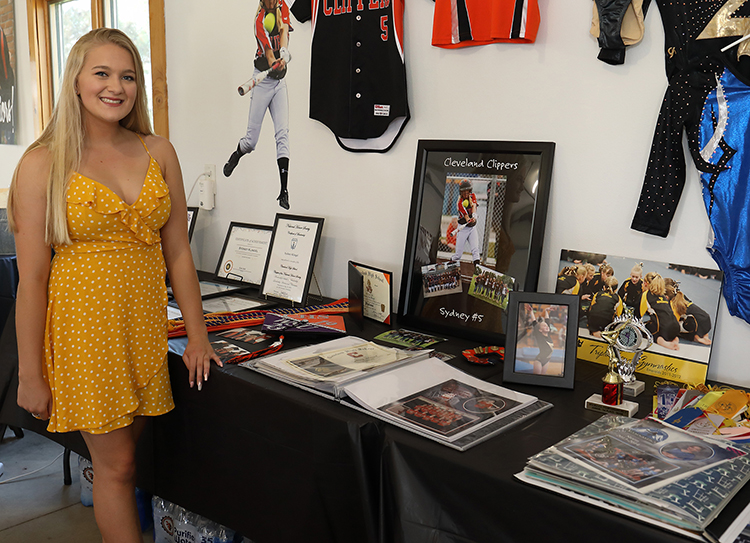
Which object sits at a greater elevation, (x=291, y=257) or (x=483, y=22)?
(x=483, y=22)

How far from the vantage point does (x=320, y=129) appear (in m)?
2.25

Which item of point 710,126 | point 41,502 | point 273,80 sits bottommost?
point 41,502

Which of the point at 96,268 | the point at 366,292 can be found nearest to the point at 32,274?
the point at 96,268

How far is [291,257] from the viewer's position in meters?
2.21

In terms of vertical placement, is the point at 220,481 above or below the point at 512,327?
below

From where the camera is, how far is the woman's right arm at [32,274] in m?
1.35

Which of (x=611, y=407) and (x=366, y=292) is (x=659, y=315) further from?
(x=366, y=292)

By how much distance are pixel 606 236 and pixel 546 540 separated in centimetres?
90

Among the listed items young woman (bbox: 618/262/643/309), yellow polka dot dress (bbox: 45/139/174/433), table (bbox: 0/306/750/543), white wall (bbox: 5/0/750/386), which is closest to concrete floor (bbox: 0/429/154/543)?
table (bbox: 0/306/750/543)

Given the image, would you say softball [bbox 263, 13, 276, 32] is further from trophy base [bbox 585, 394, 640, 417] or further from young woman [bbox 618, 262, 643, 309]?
trophy base [bbox 585, 394, 640, 417]

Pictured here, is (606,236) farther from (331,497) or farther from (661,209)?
(331,497)

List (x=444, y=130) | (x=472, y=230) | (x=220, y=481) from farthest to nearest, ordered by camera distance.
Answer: (x=444, y=130) → (x=472, y=230) → (x=220, y=481)

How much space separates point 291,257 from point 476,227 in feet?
2.48

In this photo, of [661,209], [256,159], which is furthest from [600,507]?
[256,159]
